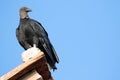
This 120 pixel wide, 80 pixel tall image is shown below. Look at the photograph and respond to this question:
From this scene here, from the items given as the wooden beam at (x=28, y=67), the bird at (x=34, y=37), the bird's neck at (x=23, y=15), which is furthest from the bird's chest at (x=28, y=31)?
the wooden beam at (x=28, y=67)

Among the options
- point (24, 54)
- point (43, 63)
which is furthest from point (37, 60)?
point (24, 54)

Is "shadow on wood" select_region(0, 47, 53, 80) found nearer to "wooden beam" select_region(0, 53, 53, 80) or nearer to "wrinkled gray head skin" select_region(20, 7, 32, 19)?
"wooden beam" select_region(0, 53, 53, 80)

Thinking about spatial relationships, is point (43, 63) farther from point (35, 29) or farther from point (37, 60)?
point (35, 29)

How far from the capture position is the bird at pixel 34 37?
7.42m

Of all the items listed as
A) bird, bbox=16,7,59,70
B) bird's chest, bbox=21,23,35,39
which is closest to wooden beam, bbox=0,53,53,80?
bird, bbox=16,7,59,70

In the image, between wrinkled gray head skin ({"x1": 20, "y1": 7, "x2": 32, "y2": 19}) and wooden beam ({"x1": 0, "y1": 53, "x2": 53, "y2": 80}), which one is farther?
wrinkled gray head skin ({"x1": 20, "y1": 7, "x2": 32, "y2": 19})

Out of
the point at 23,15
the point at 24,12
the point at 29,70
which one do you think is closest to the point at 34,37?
the point at 23,15

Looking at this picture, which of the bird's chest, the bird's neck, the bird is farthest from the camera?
the bird's neck

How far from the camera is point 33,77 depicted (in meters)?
4.33

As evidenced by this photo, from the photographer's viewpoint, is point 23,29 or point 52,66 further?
point 23,29

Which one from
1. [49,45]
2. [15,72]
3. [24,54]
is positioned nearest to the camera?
[15,72]

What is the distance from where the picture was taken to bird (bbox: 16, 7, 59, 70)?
7422 mm

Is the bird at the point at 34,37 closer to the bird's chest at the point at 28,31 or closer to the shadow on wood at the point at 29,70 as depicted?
the bird's chest at the point at 28,31

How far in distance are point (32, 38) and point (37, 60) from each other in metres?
3.21
